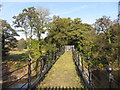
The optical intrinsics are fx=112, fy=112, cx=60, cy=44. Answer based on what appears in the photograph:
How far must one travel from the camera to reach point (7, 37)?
20500mm

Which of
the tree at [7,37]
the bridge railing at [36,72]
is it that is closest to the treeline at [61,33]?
the tree at [7,37]

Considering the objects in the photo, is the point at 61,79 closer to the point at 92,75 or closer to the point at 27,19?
the point at 92,75

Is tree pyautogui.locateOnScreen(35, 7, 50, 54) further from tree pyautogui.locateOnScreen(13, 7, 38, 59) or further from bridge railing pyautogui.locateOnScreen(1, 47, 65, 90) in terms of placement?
bridge railing pyautogui.locateOnScreen(1, 47, 65, 90)

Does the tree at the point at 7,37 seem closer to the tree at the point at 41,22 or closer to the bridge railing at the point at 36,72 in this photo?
the tree at the point at 41,22

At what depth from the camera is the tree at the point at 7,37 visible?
19.6 metres

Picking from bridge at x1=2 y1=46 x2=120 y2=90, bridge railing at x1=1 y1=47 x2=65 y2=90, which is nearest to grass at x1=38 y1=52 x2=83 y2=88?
bridge at x1=2 y1=46 x2=120 y2=90

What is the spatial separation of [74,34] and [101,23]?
5.67 meters

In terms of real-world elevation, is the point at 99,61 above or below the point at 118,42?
below

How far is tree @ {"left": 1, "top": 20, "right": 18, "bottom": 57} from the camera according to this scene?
1962 cm

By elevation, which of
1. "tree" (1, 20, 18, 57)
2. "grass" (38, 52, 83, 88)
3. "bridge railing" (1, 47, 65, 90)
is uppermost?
"tree" (1, 20, 18, 57)

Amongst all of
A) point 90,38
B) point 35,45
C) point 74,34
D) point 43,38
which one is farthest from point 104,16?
point 35,45

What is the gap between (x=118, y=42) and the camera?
12.4 m

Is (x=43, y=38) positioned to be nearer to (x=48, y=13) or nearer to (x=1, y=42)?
(x=48, y=13)

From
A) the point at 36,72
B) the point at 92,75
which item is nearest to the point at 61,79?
the point at 36,72
